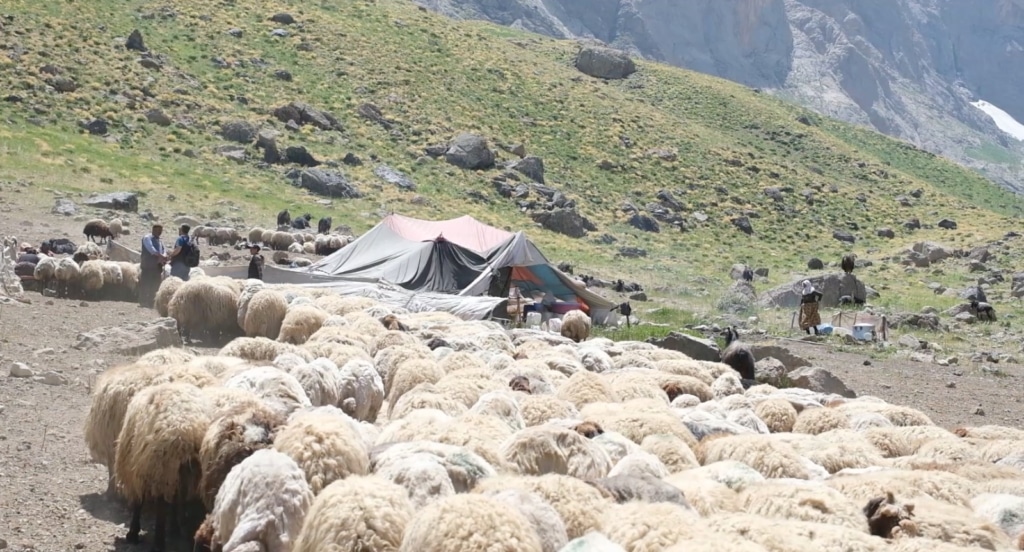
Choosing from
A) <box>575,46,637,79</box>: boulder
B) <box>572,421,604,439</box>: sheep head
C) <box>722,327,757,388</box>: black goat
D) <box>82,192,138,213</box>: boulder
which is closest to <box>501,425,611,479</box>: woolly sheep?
<box>572,421,604,439</box>: sheep head

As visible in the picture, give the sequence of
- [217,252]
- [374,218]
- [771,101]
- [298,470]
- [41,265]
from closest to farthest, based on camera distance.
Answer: [298,470]
[41,265]
[217,252]
[374,218]
[771,101]

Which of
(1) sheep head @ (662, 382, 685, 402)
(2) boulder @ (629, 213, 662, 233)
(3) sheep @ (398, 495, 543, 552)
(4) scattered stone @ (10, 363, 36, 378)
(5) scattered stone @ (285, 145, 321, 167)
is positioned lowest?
(2) boulder @ (629, 213, 662, 233)

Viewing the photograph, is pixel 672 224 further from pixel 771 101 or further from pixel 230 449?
pixel 230 449

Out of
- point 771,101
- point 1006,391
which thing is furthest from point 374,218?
point 771,101

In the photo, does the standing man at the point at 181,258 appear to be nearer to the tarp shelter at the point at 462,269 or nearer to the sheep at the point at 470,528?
the tarp shelter at the point at 462,269

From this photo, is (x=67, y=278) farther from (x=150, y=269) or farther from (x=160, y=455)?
(x=160, y=455)

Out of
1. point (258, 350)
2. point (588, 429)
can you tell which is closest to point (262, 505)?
point (588, 429)

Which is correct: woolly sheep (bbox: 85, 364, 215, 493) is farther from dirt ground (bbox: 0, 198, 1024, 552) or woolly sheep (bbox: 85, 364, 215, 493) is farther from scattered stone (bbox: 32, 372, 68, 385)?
scattered stone (bbox: 32, 372, 68, 385)

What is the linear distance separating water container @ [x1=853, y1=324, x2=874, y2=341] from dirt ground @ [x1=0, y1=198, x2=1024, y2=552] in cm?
134

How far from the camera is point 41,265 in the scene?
19.7 meters

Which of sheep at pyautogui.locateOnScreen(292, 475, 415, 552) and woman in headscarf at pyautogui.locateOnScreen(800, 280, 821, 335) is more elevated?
sheep at pyautogui.locateOnScreen(292, 475, 415, 552)

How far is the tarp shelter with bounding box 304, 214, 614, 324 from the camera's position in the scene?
24.1 metres

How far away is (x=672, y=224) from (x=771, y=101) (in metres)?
40.3

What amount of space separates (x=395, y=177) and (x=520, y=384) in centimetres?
3887
